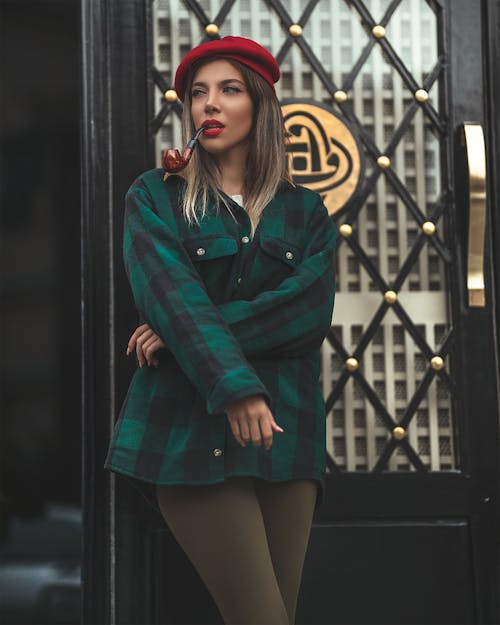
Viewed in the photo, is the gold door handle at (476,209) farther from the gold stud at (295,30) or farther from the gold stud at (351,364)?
the gold stud at (295,30)

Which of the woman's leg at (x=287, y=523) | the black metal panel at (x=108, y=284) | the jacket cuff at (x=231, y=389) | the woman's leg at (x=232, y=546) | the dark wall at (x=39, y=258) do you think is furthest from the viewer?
the dark wall at (x=39, y=258)

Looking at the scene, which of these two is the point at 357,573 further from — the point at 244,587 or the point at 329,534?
the point at 244,587

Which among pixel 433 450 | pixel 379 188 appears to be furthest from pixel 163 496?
pixel 379 188

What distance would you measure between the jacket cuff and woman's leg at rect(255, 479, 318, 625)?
1.09ft

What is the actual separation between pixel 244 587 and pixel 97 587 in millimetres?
929

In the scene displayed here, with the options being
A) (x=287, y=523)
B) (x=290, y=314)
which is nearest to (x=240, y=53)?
(x=290, y=314)

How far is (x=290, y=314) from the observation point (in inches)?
87.0

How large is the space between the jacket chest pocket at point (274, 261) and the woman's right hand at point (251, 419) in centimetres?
38

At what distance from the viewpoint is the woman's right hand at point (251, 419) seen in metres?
2.03

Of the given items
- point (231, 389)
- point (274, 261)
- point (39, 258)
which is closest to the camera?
point (231, 389)

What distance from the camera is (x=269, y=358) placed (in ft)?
7.43

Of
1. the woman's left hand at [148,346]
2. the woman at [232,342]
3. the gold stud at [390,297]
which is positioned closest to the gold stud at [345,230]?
the gold stud at [390,297]

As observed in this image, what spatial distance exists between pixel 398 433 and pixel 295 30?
1.34 m

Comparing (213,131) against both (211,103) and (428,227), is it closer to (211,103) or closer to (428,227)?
(211,103)
